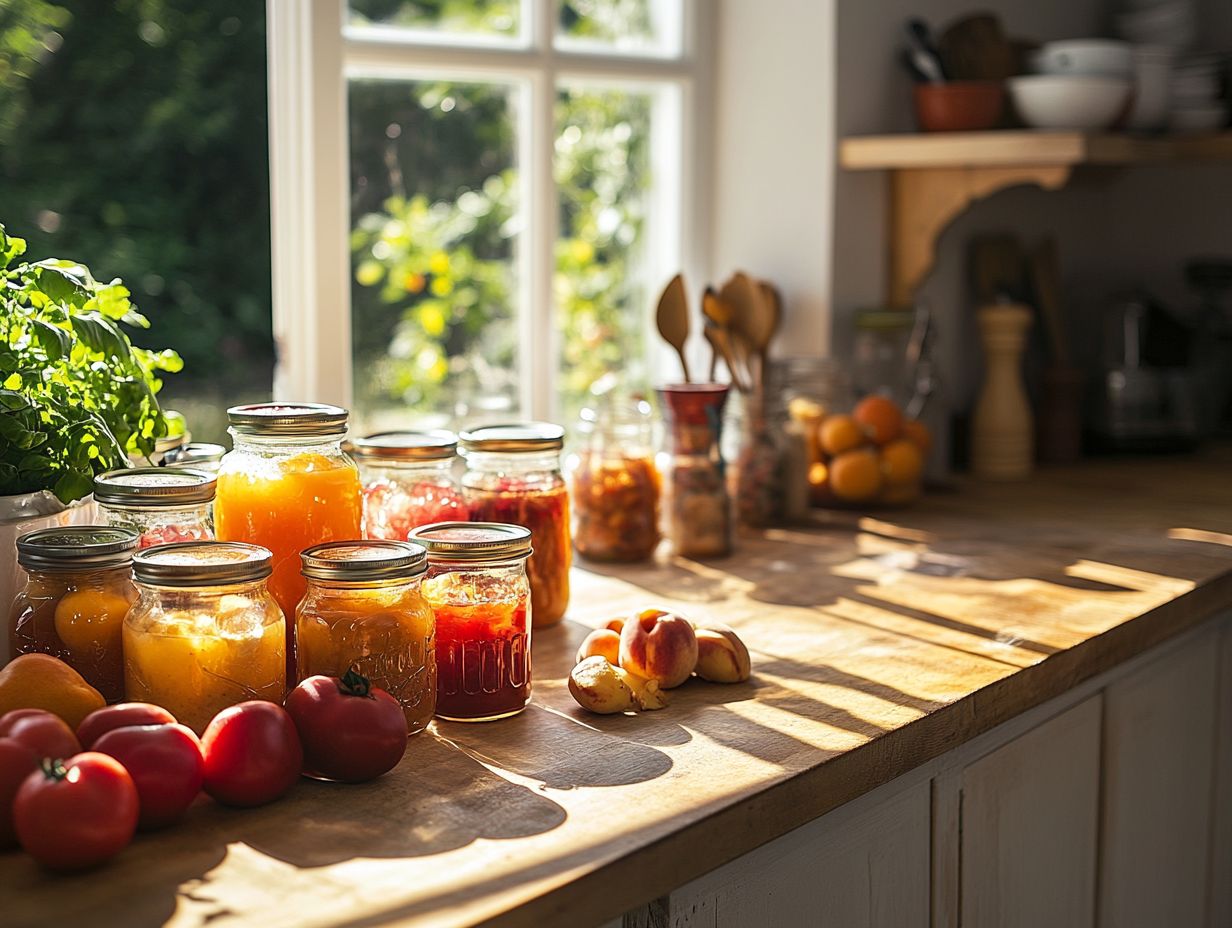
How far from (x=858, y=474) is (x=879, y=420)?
116 millimetres

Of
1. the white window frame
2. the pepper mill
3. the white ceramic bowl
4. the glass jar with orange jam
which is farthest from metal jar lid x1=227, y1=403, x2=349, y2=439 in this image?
the pepper mill

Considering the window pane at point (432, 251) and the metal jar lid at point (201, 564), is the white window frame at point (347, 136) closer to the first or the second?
the window pane at point (432, 251)

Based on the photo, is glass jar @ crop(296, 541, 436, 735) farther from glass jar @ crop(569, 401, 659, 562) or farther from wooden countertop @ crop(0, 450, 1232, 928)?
glass jar @ crop(569, 401, 659, 562)

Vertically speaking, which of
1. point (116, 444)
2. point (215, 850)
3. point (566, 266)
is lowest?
point (215, 850)

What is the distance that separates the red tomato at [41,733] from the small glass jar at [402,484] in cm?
49

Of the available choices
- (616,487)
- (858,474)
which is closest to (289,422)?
(616,487)

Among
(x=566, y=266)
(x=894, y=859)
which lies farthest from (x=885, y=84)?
(x=894, y=859)

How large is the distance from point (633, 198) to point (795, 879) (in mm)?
1467

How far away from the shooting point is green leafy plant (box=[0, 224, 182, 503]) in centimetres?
118

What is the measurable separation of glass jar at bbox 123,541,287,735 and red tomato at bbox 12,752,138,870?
0.16 metres

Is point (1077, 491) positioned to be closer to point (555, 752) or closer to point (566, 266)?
point (566, 266)

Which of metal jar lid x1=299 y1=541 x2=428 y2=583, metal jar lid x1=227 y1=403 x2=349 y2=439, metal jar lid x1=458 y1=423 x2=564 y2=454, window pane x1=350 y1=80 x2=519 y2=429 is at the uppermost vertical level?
window pane x1=350 y1=80 x2=519 y2=429

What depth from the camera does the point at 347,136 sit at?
197 centimetres

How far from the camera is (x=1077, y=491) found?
7.59 ft
